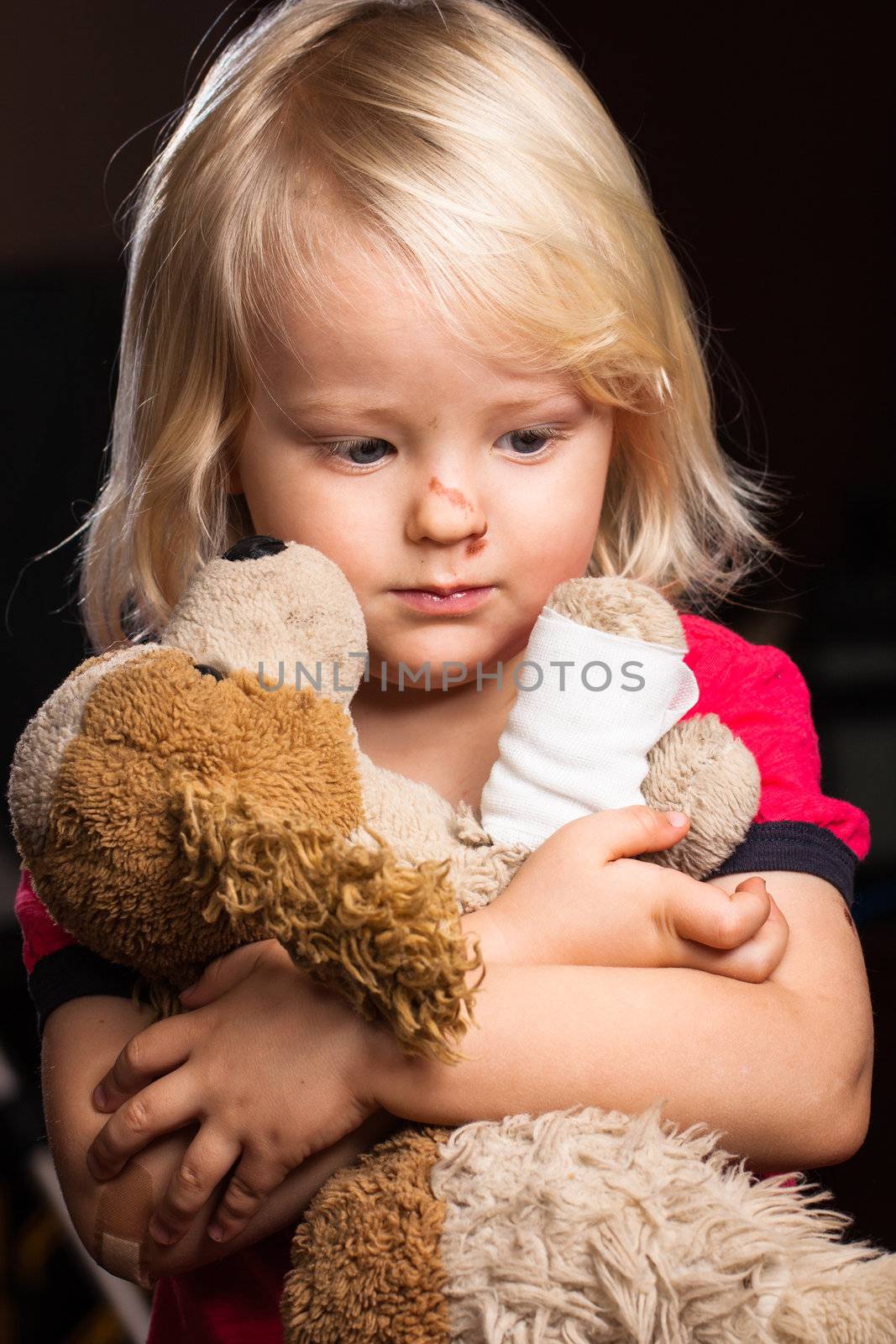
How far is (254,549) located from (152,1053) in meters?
0.24

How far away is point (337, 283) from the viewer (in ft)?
2.31

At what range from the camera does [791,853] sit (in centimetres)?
71

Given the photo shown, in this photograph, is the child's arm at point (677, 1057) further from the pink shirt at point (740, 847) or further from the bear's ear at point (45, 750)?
the bear's ear at point (45, 750)

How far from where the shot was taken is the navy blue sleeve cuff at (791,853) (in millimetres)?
692

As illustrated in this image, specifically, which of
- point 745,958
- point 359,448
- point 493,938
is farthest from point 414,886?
point 359,448

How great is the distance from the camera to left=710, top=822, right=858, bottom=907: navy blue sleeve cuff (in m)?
0.69

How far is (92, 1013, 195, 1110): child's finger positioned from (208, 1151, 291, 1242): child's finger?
6cm

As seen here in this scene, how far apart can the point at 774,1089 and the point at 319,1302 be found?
0.23 metres

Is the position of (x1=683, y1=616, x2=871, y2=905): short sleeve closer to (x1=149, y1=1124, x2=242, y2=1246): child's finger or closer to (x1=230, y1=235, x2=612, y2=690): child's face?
(x1=230, y1=235, x2=612, y2=690): child's face


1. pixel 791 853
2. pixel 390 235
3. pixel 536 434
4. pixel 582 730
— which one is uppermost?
pixel 390 235

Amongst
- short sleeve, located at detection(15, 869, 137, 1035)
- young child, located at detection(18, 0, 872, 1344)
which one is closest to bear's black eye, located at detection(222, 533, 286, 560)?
young child, located at detection(18, 0, 872, 1344)

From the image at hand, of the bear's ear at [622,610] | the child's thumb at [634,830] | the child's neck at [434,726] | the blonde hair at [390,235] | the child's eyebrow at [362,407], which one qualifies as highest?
the blonde hair at [390,235]

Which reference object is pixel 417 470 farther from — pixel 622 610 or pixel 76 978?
pixel 76 978

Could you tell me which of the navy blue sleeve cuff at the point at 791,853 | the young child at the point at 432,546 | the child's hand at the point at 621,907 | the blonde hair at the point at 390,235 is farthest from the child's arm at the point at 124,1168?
the blonde hair at the point at 390,235
